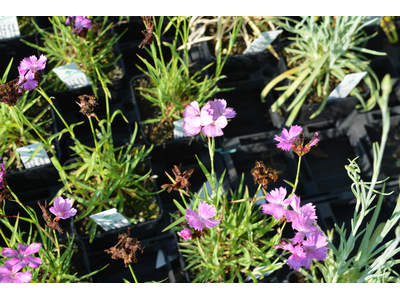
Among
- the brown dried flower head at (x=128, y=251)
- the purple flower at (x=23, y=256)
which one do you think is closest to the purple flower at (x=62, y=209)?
the purple flower at (x=23, y=256)

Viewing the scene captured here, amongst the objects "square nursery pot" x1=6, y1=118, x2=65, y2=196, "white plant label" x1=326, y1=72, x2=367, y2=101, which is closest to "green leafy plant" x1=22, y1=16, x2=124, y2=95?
"square nursery pot" x1=6, y1=118, x2=65, y2=196

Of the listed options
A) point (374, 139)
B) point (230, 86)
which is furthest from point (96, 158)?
point (374, 139)

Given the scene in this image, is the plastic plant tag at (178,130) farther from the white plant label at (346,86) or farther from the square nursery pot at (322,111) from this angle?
the white plant label at (346,86)

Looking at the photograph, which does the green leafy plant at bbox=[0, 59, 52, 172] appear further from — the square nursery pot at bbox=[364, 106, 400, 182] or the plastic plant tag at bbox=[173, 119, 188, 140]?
the square nursery pot at bbox=[364, 106, 400, 182]

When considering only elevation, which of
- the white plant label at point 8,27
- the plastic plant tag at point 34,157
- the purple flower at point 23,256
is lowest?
the purple flower at point 23,256

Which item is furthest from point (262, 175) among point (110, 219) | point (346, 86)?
point (346, 86)

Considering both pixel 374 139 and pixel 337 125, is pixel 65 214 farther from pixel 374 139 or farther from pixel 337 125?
pixel 374 139

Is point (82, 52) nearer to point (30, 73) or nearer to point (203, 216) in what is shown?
point (30, 73)
